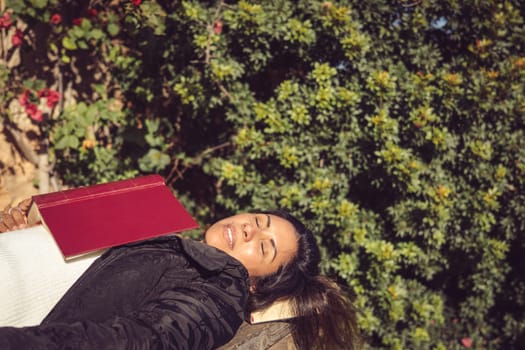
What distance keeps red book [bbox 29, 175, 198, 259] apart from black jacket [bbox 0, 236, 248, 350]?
0.20 ft

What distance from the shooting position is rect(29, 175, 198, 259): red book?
1.57 metres

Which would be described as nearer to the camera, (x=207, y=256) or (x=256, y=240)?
(x=207, y=256)

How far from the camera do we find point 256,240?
1.99 m

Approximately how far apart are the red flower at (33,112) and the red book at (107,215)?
1.85m

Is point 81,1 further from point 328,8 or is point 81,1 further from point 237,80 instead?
point 328,8

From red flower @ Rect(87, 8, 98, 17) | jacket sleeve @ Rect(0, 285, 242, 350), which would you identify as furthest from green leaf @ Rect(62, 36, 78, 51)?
jacket sleeve @ Rect(0, 285, 242, 350)

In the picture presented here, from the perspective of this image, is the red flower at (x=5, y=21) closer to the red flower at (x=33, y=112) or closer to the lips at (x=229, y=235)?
the red flower at (x=33, y=112)

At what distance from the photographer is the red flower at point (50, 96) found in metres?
3.35

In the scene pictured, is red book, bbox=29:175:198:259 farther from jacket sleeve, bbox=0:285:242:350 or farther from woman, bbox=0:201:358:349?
jacket sleeve, bbox=0:285:242:350

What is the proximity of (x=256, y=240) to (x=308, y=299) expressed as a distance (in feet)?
1.61

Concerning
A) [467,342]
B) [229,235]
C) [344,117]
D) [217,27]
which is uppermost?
[217,27]

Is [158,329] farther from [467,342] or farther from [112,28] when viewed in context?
[467,342]

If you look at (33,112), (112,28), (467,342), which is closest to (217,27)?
(112,28)

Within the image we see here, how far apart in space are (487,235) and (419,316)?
878 millimetres
